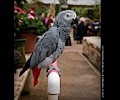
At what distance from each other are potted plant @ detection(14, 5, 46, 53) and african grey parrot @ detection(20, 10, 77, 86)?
3cm

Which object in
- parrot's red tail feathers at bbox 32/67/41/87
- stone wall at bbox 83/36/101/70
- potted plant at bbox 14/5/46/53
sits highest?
potted plant at bbox 14/5/46/53

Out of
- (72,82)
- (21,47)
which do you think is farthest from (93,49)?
(21,47)

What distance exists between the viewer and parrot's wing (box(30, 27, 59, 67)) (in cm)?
151

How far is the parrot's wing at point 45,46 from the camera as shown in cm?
151

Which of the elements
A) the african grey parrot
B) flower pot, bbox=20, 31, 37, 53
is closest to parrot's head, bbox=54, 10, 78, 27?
the african grey parrot

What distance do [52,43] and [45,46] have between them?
0.03 meters

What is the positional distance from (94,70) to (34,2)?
29cm

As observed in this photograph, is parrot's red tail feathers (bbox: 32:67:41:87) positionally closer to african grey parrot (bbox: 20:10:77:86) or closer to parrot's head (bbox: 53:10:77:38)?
african grey parrot (bbox: 20:10:77:86)

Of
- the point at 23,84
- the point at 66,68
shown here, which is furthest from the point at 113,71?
the point at 23,84

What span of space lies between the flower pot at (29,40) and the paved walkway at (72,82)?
0.27 feet

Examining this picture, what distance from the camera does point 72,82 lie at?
1.53m

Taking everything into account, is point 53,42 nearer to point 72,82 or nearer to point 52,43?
point 52,43

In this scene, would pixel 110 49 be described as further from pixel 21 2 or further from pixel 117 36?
pixel 21 2

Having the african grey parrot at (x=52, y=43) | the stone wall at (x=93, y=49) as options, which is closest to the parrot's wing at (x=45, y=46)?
the african grey parrot at (x=52, y=43)
